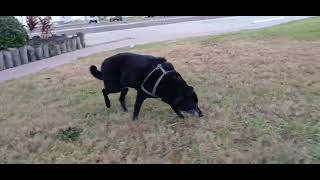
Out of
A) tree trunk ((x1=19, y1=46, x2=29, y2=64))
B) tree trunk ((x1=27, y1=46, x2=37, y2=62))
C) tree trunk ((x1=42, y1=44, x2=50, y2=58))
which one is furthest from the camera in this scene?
tree trunk ((x1=42, y1=44, x2=50, y2=58))

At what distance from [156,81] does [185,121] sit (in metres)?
0.71

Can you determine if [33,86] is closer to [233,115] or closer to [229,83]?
[229,83]

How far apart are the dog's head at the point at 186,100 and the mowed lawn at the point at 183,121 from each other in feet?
0.75

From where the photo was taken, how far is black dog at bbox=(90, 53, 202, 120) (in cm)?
509

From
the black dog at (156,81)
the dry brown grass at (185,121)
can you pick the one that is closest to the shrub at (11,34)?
the dry brown grass at (185,121)

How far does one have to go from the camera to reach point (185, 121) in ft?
17.6

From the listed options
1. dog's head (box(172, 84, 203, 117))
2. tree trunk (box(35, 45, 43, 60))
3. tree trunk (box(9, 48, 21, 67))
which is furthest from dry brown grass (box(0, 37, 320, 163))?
tree trunk (box(35, 45, 43, 60))

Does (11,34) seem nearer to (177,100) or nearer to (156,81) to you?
(156,81)

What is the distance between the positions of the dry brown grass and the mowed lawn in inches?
0.4

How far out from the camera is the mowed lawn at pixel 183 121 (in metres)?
4.37

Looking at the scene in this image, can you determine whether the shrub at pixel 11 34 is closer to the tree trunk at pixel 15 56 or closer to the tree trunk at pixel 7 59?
the tree trunk at pixel 15 56

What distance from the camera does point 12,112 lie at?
6309 millimetres

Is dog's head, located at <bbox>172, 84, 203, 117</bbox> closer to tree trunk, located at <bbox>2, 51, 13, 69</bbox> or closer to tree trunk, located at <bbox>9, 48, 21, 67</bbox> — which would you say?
tree trunk, located at <bbox>2, 51, 13, 69</bbox>

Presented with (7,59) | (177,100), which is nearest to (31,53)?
(7,59)
